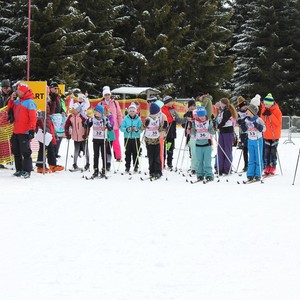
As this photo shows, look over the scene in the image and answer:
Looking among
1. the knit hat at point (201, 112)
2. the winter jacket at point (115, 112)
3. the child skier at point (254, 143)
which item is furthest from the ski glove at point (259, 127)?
the winter jacket at point (115, 112)

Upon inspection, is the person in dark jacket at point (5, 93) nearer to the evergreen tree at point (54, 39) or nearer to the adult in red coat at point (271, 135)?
the adult in red coat at point (271, 135)

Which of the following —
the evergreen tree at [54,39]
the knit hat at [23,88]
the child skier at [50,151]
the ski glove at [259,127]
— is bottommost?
the child skier at [50,151]

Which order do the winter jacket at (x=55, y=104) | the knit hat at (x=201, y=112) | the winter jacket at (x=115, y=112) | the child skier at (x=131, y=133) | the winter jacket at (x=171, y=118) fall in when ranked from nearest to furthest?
the knit hat at (x=201, y=112)
the winter jacket at (x=55, y=104)
the child skier at (x=131, y=133)
the winter jacket at (x=115, y=112)
the winter jacket at (x=171, y=118)

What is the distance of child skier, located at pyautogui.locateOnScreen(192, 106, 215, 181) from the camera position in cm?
1226

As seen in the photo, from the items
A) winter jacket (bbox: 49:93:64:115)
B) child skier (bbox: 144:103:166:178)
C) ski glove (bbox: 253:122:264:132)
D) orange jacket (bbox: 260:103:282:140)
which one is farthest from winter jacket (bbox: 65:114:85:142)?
orange jacket (bbox: 260:103:282:140)

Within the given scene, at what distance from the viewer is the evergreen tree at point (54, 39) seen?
37.0 metres

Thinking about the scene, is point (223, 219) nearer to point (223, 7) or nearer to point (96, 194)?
point (96, 194)

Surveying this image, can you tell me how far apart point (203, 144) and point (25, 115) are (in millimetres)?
3489

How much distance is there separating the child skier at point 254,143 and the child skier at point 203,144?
75cm

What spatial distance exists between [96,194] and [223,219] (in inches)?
107

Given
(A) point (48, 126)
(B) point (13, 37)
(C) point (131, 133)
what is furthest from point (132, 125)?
(B) point (13, 37)

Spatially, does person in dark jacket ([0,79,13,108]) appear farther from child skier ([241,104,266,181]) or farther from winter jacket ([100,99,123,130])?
child skier ([241,104,266,181])

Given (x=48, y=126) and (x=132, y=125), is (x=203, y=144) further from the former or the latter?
(x=48, y=126)

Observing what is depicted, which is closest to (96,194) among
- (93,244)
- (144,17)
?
(93,244)
